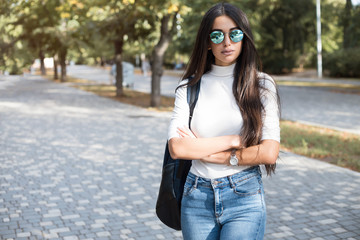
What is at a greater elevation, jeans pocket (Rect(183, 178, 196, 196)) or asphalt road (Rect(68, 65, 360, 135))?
jeans pocket (Rect(183, 178, 196, 196))

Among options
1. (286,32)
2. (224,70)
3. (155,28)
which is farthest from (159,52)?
(286,32)

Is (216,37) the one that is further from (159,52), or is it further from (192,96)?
(159,52)

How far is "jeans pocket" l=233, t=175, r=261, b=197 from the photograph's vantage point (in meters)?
2.36

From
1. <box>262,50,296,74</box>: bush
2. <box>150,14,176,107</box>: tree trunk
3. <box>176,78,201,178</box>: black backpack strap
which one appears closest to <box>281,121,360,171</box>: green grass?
<box>176,78,201,178</box>: black backpack strap

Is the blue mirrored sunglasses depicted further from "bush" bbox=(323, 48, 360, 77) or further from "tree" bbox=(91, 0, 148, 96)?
"bush" bbox=(323, 48, 360, 77)

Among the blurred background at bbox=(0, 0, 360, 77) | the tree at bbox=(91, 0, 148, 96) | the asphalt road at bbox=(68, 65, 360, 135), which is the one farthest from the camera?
the tree at bbox=(91, 0, 148, 96)

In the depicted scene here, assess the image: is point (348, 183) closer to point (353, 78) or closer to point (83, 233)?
point (83, 233)

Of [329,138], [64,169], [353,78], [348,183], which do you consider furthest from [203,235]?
[353,78]

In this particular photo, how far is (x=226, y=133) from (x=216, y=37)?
475mm

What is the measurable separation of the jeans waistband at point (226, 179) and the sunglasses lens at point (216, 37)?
639mm

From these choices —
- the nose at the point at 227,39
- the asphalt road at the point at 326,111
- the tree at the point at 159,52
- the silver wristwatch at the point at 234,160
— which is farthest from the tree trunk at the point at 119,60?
the silver wristwatch at the point at 234,160

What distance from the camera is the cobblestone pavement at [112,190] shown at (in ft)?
16.8

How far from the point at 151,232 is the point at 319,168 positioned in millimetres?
3873

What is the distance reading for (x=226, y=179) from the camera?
7.87 feet
